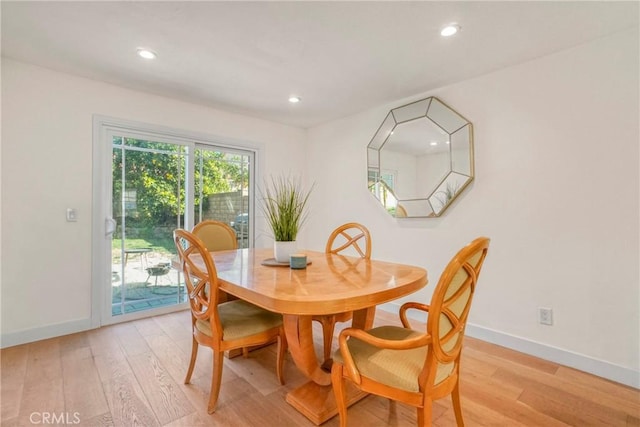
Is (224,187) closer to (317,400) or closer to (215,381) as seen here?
(215,381)

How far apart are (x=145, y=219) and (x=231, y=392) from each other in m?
2.10

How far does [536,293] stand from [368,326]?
4.88ft

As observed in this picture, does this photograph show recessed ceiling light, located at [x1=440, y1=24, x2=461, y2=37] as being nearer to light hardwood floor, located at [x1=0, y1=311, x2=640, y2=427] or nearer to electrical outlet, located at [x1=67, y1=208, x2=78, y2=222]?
light hardwood floor, located at [x1=0, y1=311, x2=640, y2=427]

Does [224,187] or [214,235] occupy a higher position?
[224,187]

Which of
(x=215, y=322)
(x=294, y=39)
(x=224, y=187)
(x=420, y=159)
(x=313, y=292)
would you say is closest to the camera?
(x=313, y=292)

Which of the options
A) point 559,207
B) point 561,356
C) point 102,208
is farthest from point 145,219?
point 561,356

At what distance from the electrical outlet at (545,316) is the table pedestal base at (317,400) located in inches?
61.9

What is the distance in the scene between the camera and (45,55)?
2.29 m

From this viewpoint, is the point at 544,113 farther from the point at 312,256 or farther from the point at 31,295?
the point at 31,295

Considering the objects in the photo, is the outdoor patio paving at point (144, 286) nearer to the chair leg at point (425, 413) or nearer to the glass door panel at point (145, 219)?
the glass door panel at point (145, 219)

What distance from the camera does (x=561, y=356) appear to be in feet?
7.10

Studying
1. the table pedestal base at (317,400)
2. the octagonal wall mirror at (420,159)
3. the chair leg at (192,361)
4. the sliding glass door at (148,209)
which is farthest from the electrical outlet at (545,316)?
the sliding glass door at (148,209)

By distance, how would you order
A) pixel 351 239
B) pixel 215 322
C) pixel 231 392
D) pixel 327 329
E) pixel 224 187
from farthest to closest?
pixel 224 187, pixel 351 239, pixel 327 329, pixel 231 392, pixel 215 322

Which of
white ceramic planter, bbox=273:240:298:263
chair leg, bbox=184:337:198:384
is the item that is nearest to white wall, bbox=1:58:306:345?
chair leg, bbox=184:337:198:384
